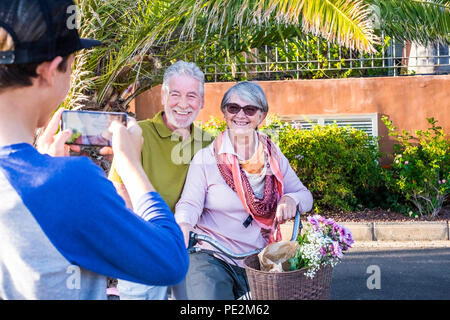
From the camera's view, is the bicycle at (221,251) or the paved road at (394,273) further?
the paved road at (394,273)

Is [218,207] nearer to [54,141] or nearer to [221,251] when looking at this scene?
[221,251]

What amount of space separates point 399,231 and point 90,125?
21.9 feet

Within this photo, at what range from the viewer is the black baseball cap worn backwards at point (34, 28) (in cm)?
118

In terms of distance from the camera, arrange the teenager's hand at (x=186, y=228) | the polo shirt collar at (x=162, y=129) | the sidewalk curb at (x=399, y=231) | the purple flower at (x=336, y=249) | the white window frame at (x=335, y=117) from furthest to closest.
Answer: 1. the white window frame at (x=335, y=117)
2. the sidewalk curb at (x=399, y=231)
3. the polo shirt collar at (x=162, y=129)
4. the teenager's hand at (x=186, y=228)
5. the purple flower at (x=336, y=249)

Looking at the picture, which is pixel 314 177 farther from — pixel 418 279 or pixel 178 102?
pixel 178 102

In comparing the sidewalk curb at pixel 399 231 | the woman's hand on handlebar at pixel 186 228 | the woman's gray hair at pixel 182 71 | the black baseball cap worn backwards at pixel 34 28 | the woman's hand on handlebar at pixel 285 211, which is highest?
the woman's gray hair at pixel 182 71

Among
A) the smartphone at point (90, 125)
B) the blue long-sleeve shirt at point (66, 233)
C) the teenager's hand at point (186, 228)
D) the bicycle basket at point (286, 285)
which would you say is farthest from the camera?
the teenager's hand at point (186, 228)

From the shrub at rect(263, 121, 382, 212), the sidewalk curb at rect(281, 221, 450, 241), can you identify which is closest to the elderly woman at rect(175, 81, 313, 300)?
the sidewalk curb at rect(281, 221, 450, 241)

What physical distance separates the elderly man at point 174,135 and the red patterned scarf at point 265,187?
195 millimetres

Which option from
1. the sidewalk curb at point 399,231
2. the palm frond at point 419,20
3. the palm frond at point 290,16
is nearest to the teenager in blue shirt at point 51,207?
the palm frond at point 290,16

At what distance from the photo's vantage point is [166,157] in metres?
3.27

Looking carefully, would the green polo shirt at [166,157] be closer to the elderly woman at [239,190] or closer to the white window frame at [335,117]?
the elderly woman at [239,190]

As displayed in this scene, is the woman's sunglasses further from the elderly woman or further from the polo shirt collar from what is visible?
the polo shirt collar
